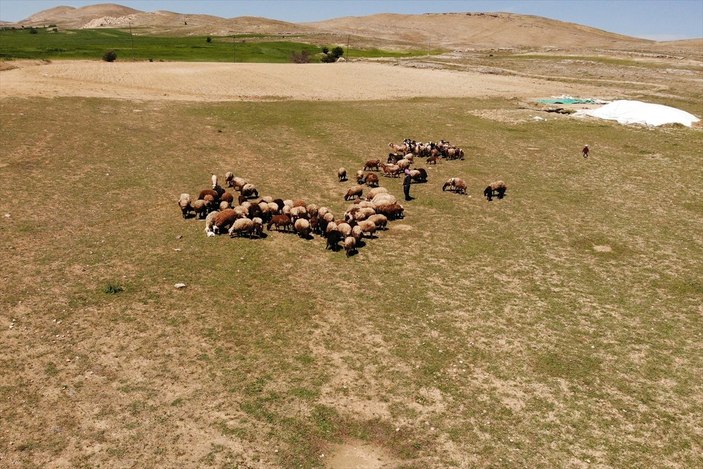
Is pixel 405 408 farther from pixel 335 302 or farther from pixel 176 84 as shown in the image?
pixel 176 84

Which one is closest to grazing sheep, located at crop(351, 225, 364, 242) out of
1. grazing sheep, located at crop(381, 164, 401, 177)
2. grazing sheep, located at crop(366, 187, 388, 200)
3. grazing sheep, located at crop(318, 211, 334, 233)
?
grazing sheep, located at crop(318, 211, 334, 233)

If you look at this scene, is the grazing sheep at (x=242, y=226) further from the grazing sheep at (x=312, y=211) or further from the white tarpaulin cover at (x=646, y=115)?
the white tarpaulin cover at (x=646, y=115)

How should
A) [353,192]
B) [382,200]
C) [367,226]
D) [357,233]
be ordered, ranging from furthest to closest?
[353,192] → [382,200] → [367,226] → [357,233]

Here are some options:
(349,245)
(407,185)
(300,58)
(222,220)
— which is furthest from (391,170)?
(300,58)

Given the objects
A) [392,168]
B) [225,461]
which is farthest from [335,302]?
[392,168]

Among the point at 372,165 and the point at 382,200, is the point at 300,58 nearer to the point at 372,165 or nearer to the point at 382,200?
the point at 372,165

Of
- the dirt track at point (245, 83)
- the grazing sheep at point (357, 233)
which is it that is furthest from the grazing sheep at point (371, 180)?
the dirt track at point (245, 83)
